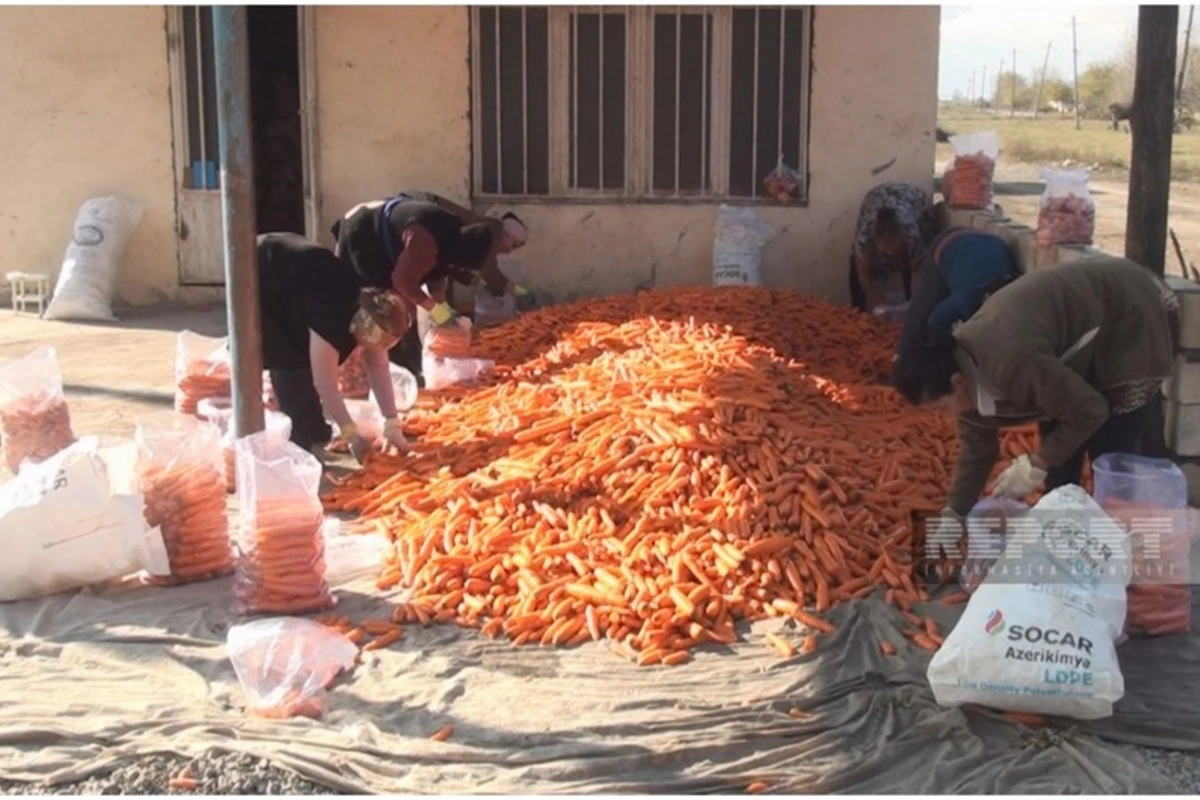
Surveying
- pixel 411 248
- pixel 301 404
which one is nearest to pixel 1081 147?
pixel 411 248

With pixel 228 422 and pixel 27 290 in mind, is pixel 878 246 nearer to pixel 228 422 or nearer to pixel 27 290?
pixel 228 422

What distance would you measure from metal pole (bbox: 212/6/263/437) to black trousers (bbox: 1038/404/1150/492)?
2962 millimetres

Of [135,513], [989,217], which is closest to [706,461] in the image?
[135,513]

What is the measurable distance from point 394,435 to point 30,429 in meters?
1.54

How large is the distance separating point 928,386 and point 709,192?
19.4 ft

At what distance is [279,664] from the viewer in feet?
13.1

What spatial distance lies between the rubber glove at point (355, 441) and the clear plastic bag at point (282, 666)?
2125mm

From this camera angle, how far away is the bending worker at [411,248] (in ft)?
21.5

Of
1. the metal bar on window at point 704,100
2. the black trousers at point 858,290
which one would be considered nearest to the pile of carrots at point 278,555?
the black trousers at point 858,290

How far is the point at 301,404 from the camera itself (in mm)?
6410

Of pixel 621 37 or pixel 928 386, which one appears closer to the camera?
pixel 928 386

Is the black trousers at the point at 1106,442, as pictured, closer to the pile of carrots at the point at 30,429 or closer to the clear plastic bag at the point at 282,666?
the clear plastic bag at the point at 282,666

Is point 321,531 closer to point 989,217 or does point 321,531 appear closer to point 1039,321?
point 1039,321

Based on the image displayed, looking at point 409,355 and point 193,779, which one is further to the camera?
point 409,355
